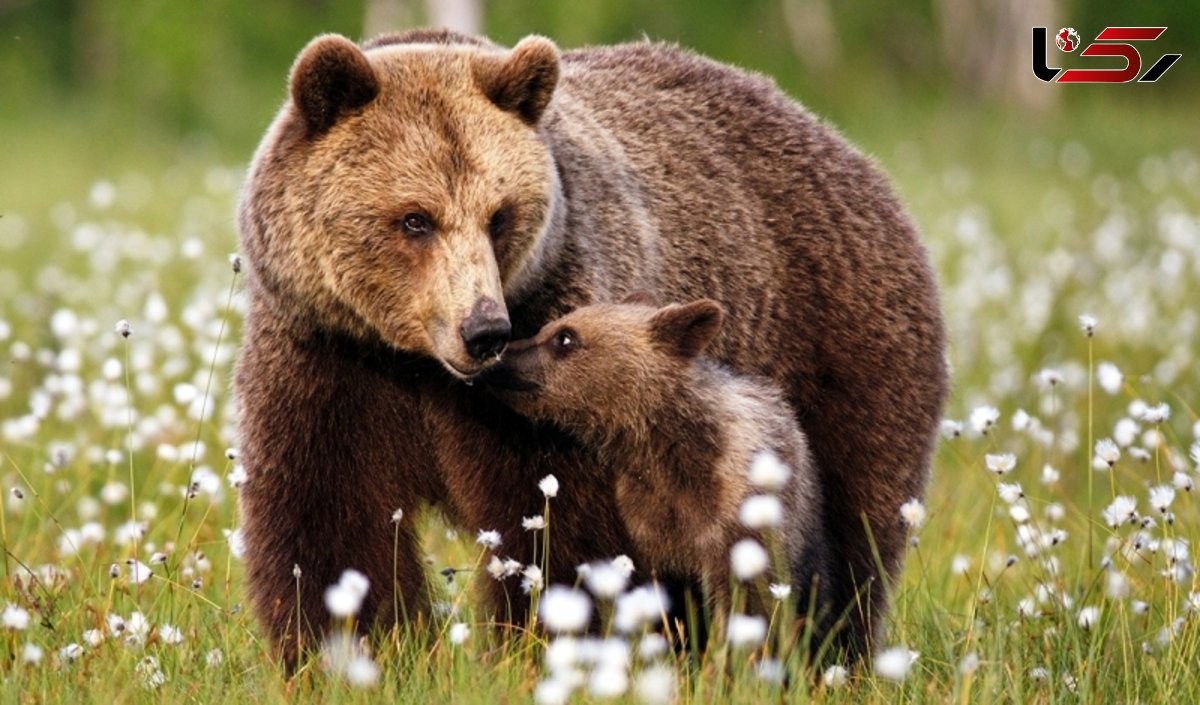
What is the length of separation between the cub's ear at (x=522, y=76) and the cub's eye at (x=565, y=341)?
1.95 ft

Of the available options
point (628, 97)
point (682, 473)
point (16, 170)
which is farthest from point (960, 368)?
point (16, 170)

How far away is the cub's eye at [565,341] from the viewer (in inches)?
194

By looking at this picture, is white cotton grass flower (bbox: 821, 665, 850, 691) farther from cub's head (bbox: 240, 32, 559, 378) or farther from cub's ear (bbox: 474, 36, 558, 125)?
cub's ear (bbox: 474, 36, 558, 125)

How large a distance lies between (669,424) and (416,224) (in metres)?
0.96

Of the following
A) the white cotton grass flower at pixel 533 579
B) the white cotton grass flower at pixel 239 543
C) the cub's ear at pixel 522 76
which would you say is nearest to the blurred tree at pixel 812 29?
the cub's ear at pixel 522 76

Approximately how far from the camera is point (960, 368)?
10.1 meters

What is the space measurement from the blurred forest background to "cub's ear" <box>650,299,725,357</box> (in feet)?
41.7

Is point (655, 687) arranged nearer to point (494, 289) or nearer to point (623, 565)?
point (623, 565)

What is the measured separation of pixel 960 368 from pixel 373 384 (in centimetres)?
582

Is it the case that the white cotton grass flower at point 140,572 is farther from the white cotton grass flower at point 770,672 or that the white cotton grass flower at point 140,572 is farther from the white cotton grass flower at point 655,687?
the white cotton grass flower at point 770,672

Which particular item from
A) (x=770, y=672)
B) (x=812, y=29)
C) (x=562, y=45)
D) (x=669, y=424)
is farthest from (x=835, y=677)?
(x=812, y=29)

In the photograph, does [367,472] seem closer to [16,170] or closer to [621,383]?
[621,383]

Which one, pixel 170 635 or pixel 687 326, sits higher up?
pixel 687 326

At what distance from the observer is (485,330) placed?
4.37 metres
